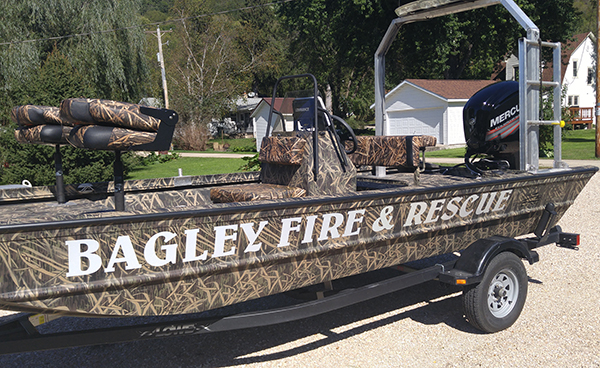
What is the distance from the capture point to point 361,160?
5.31m

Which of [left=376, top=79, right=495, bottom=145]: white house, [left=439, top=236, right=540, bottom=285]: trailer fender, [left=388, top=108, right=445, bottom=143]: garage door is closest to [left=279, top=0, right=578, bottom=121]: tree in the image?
[left=376, top=79, right=495, bottom=145]: white house

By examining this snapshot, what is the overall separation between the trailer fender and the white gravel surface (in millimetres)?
532

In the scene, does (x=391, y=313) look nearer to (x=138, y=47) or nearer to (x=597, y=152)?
(x=597, y=152)

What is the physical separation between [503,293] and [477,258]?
51cm

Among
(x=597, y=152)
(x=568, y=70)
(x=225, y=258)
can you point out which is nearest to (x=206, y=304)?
(x=225, y=258)

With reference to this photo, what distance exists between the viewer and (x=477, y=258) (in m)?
4.18

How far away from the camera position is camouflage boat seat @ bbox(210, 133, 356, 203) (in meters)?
4.30

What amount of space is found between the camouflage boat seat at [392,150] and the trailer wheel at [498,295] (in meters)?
1.16

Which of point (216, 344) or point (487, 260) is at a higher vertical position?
point (487, 260)

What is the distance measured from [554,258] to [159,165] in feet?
55.7

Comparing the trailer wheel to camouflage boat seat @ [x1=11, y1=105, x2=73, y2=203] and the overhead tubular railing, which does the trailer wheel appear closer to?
the overhead tubular railing

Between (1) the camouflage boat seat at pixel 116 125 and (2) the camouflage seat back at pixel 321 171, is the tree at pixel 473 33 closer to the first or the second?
(2) the camouflage seat back at pixel 321 171

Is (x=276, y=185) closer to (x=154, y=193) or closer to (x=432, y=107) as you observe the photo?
(x=154, y=193)

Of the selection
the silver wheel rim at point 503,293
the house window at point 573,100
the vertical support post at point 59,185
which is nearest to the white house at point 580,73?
the house window at point 573,100
